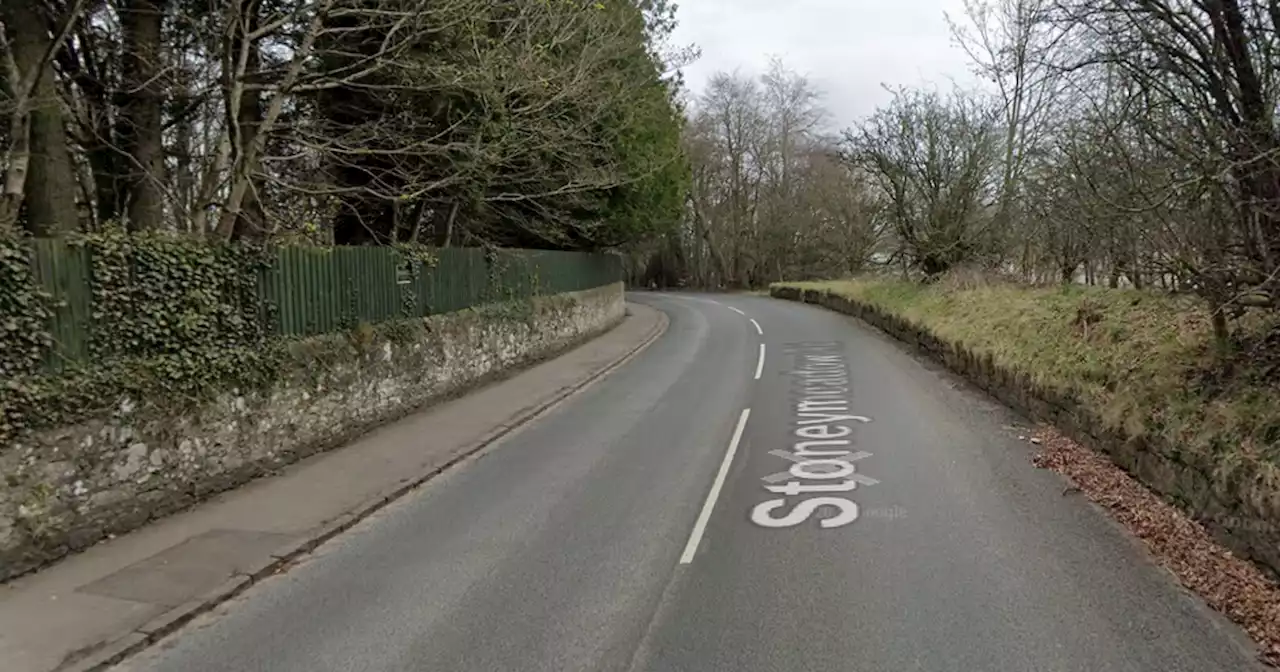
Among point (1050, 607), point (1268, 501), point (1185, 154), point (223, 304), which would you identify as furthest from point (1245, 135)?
point (223, 304)

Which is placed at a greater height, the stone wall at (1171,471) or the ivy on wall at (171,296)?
the ivy on wall at (171,296)

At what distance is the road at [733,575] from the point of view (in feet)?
17.4

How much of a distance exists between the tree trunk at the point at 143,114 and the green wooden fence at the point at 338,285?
3021 millimetres

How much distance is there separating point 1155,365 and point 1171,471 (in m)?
2.26

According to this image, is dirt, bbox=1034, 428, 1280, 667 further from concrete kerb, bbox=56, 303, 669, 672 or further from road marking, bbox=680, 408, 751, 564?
concrete kerb, bbox=56, 303, 669, 672

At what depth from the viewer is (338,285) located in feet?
40.3

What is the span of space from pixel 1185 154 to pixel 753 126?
55.3 metres

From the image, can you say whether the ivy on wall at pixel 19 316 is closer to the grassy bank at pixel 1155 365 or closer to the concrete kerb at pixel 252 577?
the concrete kerb at pixel 252 577

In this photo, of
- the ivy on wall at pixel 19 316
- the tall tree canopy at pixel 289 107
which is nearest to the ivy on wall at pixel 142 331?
the ivy on wall at pixel 19 316

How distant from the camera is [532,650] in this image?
5.35 metres

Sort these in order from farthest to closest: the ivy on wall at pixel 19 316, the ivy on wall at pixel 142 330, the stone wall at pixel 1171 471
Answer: the ivy on wall at pixel 142 330, the ivy on wall at pixel 19 316, the stone wall at pixel 1171 471

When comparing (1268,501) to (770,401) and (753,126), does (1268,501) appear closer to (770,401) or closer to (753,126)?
(770,401)

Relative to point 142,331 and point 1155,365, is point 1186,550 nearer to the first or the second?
point 1155,365

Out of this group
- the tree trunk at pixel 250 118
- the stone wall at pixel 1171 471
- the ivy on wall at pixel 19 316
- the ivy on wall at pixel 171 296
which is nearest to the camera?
the stone wall at pixel 1171 471
